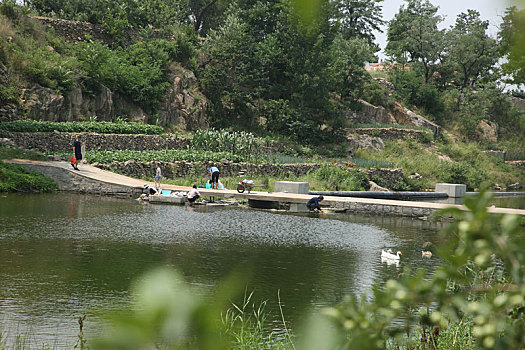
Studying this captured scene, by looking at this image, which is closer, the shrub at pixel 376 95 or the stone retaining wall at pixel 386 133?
the stone retaining wall at pixel 386 133

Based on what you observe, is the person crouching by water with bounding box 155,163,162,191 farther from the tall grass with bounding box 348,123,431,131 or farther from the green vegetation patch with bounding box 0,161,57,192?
the tall grass with bounding box 348,123,431,131

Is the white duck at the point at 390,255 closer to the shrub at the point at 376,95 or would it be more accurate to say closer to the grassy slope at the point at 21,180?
the grassy slope at the point at 21,180

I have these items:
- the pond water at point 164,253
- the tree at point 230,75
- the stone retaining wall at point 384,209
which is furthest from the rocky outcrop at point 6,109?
the stone retaining wall at point 384,209

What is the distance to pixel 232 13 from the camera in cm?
3928

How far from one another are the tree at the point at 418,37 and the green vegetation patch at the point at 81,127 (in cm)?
2755

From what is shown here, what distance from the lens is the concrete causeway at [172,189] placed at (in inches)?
759

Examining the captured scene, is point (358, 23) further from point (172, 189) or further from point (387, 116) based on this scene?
point (172, 189)

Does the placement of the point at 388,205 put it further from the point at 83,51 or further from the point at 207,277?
the point at 83,51

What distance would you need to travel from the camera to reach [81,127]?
26.5 meters

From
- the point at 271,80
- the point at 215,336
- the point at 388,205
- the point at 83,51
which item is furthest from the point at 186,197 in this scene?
the point at 271,80

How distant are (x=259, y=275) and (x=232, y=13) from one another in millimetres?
32481

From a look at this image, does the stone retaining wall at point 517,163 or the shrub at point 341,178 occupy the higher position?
the stone retaining wall at point 517,163

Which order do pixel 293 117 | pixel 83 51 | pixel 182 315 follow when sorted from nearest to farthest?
pixel 182 315, pixel 83 51, pixel 293 117

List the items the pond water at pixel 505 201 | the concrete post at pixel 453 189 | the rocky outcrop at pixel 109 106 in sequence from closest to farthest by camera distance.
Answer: the pond water at pixel 505 201, the rocky outcrop at pixel 109 106, the concrete post at pixel 453 189
